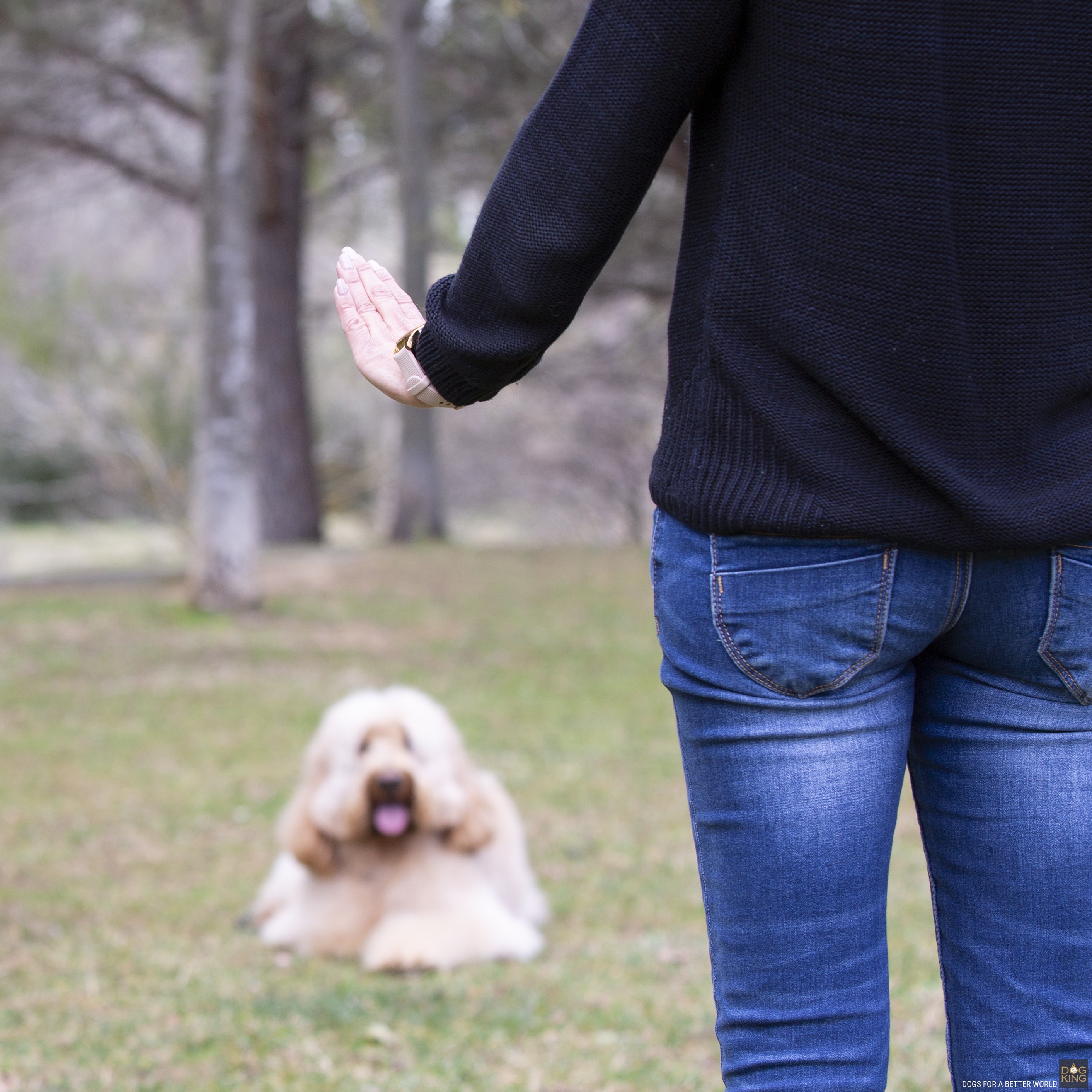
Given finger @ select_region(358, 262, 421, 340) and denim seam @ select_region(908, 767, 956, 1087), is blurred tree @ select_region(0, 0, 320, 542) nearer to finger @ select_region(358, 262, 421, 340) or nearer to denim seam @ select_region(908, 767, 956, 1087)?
finger @ select_region(358, 262, 421, 340)

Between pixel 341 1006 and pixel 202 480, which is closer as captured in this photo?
pixel 341 1006

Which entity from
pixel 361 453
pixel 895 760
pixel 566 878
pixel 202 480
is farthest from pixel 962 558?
pixel 361 453

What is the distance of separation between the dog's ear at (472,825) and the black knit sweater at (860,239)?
2.55m

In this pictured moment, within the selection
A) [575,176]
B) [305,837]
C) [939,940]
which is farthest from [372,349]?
[305,837]

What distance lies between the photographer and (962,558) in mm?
1354

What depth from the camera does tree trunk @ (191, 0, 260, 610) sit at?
8.43 meters

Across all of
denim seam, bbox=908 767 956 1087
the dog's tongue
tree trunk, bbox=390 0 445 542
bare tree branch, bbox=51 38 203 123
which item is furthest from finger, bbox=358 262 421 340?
bare tree branch, bbox=51 38 203 123

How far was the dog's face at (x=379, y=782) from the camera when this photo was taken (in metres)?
3.62

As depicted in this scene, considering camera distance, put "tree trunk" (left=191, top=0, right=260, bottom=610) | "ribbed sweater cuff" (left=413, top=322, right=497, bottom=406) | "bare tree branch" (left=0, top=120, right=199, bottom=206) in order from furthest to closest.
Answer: "bare tree branch" (left=0, top=120, right=199, bottom=206) → "tree trunk" (left=191, top=0, right=260, bottom=610) → "ribbed sweater cuff" (left=413, top=322, right=497, bottom=406)

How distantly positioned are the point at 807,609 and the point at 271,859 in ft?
12.4

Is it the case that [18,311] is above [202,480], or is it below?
above

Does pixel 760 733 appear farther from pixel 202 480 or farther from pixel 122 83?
pixel 122 83

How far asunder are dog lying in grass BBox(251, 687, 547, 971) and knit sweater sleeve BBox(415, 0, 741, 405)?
92.7 inches

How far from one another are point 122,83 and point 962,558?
13384 millimetres
